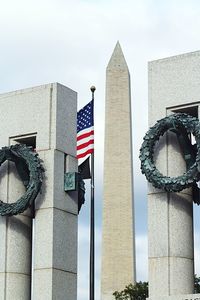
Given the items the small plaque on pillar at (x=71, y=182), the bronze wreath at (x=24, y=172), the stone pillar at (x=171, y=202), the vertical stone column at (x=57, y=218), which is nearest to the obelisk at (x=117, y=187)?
the vertical stone column at (x=57, y=218)

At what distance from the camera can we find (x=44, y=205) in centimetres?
3828

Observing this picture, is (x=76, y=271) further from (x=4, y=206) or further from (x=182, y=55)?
(x=182, y=55)

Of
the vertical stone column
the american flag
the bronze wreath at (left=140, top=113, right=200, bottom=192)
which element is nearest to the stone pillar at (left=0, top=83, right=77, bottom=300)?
the vertical stone column

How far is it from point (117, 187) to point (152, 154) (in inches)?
1292

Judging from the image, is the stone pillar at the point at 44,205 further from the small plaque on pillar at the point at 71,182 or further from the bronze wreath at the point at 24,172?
the bronze wreath at the point at 24,172

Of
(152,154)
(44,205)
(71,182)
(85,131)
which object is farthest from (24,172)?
(152,154)

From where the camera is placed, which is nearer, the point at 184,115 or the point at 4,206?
the point at 184,115

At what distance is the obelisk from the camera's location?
69.5m

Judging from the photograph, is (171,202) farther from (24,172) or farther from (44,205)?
(24,172)

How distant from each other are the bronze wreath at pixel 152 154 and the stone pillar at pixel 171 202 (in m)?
0.40

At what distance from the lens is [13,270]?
38656 mm

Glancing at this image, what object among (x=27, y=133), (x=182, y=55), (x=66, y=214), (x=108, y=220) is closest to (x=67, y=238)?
(x=66, y=214)

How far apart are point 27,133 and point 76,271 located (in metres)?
4.98

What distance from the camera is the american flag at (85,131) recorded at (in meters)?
38.4
